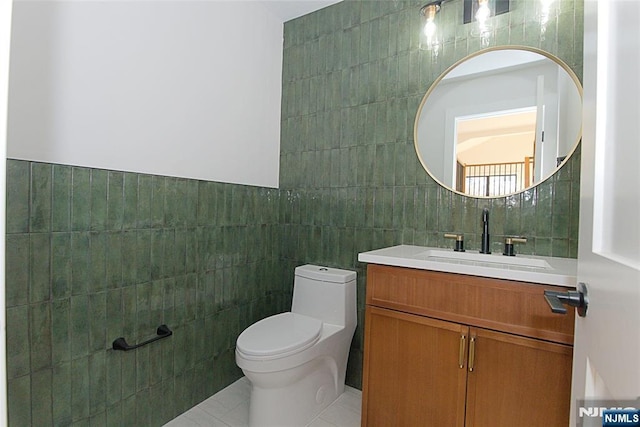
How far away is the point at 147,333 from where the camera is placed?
1.63m

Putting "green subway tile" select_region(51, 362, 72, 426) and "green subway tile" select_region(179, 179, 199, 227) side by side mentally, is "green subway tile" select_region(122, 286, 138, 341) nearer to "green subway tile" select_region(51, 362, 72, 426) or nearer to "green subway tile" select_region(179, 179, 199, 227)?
"green subway tile" select_region(51, 362, 72, 426)

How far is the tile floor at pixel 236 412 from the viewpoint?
5.75 feet

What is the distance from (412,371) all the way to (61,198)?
5.17ft

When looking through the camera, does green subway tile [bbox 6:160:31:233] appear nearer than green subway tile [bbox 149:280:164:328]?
Yes

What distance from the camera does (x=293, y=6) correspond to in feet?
7.37

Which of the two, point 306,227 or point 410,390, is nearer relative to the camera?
point 410,390

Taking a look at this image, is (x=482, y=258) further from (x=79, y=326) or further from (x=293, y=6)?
(x=293, y=6)

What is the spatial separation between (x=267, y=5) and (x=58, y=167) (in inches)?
65.2

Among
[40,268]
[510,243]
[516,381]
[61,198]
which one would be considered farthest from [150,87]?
[516,381]

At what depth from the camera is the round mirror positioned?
5.23ft

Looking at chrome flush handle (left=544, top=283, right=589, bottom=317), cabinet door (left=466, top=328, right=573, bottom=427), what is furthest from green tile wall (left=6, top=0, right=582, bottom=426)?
chrome flush handle (left=544, top=283, right=589, bottom=317)

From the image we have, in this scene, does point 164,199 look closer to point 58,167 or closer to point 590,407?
point 58,167

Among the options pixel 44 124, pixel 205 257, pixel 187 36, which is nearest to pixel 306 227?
pixel 205 257

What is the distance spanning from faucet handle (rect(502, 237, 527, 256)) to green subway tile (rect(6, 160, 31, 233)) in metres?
1.99
